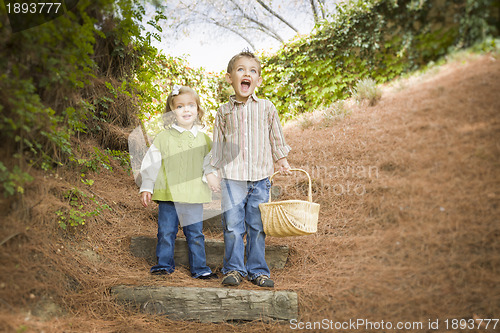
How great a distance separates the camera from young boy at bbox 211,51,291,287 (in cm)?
242

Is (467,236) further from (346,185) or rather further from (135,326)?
(135,326)

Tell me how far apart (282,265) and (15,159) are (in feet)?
6.40

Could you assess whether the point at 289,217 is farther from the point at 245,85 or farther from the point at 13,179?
the point at 13,179

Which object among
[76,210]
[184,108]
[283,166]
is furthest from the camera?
[184,108]

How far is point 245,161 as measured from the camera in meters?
2.45

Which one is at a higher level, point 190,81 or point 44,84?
point 190,81

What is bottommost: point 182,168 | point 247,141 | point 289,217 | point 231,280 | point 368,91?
point 231,280

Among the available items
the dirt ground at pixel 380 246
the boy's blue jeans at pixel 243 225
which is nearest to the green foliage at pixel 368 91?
the dirt ground at pixel 380 246

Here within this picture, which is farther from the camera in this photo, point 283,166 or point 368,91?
point 368,91

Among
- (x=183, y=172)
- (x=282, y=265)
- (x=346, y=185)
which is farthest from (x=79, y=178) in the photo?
(x=346, y=185)

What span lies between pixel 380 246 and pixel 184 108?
1906mm

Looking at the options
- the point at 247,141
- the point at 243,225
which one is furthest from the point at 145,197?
the point at 247,141

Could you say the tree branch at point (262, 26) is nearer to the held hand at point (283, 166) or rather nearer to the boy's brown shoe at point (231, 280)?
the held hand at point (283, 166)

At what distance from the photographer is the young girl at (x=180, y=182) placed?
250cm
